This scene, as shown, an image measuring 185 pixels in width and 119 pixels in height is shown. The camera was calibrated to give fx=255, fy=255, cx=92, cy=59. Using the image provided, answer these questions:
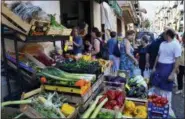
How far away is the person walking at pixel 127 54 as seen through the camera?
624 cm

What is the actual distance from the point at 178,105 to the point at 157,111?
9.75ft

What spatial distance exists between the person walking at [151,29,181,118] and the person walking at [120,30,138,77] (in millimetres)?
1090

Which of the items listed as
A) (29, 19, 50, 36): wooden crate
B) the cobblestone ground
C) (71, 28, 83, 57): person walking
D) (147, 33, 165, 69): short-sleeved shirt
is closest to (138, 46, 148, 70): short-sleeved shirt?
(147, 33, 165, 69): short-sleeved shirt

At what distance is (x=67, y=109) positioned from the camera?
333 centimetres

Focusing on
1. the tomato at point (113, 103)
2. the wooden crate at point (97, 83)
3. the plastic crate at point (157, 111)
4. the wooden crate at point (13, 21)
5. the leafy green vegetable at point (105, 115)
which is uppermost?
the wooden crate at point (13, 21)

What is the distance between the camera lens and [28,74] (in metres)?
4.54

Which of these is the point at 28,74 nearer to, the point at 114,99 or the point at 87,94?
the point at 87,94

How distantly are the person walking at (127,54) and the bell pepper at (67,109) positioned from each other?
3.20m

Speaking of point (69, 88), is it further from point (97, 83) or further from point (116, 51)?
point (116, 51)

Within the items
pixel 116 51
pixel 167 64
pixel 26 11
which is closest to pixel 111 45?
pixel 116 51

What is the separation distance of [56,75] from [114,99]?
928 mm

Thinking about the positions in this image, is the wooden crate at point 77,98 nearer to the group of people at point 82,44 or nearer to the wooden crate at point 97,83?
the wooden crate at point 97,83

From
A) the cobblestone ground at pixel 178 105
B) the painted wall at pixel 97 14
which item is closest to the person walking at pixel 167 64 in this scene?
the cobblestone ground at pixel 178 105

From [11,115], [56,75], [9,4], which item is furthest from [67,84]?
[9,4]
